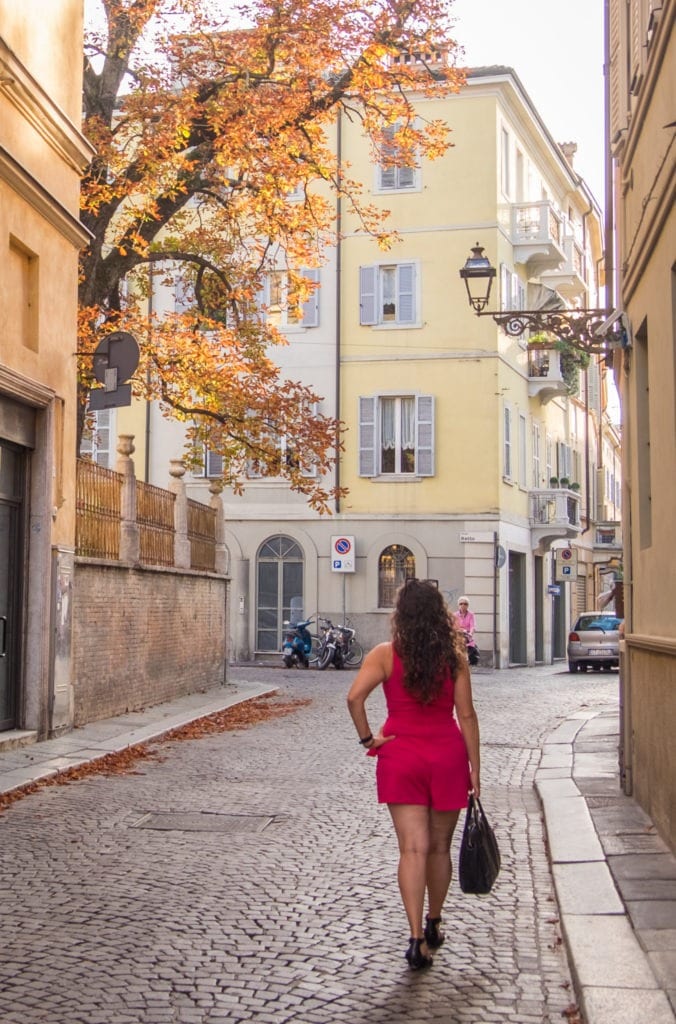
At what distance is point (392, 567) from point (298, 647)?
4.01 m

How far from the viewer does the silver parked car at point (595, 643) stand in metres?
32.8

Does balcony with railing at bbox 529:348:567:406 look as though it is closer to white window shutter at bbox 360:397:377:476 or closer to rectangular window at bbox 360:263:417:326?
rectangular window at bbox 360:263:417:326

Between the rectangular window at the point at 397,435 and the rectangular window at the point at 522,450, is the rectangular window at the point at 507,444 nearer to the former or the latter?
the rectangular window at the point at 522,450

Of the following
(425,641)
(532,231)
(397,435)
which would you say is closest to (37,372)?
(425,641)

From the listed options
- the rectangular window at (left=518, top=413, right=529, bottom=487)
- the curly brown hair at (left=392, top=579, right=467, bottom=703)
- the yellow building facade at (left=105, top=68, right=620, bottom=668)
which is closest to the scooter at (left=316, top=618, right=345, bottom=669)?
the yellow building facade at (left=105, top=68, right=620, bottom=668)

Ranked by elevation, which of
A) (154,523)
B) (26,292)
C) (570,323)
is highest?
(26,292)

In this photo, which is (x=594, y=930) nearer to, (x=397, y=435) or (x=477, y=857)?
(x=477, y=857)

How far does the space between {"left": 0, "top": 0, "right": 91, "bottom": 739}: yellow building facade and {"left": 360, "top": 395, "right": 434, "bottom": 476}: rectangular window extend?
2105 centimetres

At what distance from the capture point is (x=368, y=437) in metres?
36.2

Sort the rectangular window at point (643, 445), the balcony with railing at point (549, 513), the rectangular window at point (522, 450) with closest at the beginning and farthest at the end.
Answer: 1. the rectangular window at point (643, 445)
2. the rectangular window at point (522, 450)
3. the balcony with railing at point (549, 513)

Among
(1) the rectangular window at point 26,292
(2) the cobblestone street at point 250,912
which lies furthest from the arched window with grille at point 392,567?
(2) the cobblestone street at point 250,912

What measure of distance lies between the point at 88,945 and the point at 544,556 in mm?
36446

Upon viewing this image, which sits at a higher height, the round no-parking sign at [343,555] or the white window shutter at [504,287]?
the white window shutter at [504,287]

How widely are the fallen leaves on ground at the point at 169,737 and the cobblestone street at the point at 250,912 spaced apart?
0.71 ft
